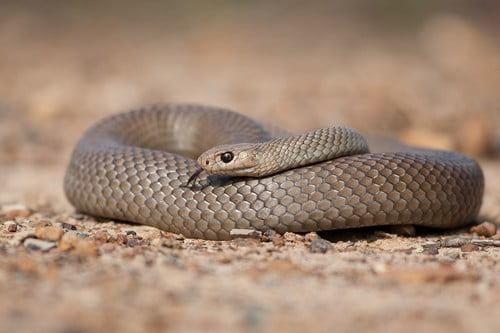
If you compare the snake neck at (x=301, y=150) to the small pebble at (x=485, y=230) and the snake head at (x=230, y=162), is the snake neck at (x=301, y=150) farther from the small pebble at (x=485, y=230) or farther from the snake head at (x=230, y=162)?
the small pebble at (x=485, y=230)

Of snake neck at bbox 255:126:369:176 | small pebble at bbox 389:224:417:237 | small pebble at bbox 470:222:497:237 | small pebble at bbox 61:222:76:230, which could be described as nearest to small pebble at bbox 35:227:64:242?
small pebble at bbox 61:222:76:230

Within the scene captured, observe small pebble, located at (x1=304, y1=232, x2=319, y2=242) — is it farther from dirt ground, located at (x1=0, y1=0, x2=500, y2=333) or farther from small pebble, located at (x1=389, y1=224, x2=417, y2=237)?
small pebble, located at (x1=389, y1=224, x2=417, y2=237)

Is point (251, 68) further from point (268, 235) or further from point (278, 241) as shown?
point (278, 241)

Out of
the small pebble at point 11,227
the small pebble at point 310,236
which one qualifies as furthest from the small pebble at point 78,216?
the small pebble at point 310,236

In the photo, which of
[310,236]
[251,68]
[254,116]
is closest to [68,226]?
[310,236]

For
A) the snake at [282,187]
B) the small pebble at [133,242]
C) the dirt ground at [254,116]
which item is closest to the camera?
the dirt ground at [254,116]

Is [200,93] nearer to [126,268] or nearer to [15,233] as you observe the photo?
[15,233]
